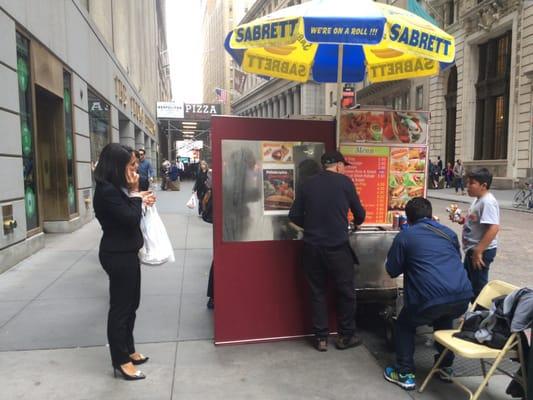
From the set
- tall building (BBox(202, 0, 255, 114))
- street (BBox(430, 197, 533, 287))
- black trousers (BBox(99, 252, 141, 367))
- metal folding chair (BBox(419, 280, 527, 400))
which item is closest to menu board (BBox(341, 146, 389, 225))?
metal folding chair (BBox(419, 280, 527, 400))

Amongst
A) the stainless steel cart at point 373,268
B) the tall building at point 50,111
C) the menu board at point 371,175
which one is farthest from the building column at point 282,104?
the stainless steel cart at point 373,268

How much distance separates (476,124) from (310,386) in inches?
1147

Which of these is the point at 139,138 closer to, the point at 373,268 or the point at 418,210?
the point at 373,268

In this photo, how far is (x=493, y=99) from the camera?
88.5 feet

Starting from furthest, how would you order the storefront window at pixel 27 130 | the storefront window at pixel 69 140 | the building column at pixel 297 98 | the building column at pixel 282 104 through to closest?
the building column at pixel 282 104 → the building column at pixel 297 98 → the storefront window at pixel 69 140 → the storefront window at pixel 27 130

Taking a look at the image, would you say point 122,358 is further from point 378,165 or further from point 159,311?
point 378,165

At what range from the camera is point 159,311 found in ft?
16.5

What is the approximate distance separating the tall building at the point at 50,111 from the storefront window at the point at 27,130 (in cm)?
2

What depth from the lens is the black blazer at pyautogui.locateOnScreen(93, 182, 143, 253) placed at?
3.18 meters

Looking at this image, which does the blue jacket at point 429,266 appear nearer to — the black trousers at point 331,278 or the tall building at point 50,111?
the black trousers at point 331,278

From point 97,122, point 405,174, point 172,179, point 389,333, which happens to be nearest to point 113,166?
point 389,333

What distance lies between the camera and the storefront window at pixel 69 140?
32.7ft

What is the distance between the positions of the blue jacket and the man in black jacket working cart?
537mm

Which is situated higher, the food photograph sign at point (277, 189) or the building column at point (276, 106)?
the building column at point (276, 106)
